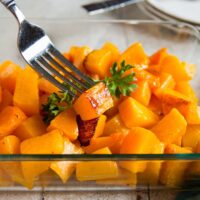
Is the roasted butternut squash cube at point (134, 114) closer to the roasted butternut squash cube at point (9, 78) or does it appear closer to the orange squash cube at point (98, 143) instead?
the orange squash cube at point (98, 143)

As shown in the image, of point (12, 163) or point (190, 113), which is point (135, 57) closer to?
point (190, 113)

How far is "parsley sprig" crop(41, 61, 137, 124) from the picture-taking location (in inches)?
47.1

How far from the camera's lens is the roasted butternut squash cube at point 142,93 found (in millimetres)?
1287

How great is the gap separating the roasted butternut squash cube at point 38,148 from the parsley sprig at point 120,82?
0.70ft

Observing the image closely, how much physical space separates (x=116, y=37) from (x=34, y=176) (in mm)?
795

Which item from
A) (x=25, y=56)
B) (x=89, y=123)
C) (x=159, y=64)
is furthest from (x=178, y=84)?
(x=25, y=56)

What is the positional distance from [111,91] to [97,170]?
265mm

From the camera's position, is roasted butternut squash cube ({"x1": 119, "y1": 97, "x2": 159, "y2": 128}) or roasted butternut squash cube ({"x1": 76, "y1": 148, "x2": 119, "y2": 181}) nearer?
roasted butternut squash cube ({"x1": 76, "y1": 148, "x2": 119, "y2": 181})

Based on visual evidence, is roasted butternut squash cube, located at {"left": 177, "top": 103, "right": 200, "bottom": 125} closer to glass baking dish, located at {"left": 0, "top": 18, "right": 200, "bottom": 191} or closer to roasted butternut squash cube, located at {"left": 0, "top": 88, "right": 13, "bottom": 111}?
glass baking dish, located at {"left": 0, "top": 18, "right": 200, "bottom": 191}

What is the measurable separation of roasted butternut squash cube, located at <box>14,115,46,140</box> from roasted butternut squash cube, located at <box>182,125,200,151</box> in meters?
0.39

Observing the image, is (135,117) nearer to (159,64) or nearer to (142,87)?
(142,87)

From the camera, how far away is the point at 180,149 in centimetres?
117

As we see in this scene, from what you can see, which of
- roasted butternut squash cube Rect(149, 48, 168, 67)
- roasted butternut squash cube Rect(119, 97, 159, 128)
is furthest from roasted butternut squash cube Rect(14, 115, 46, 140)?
roasted butternut squash cube Rect(149, 48, 168, 67)

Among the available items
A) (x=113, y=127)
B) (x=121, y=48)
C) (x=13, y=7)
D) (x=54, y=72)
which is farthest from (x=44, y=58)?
(x=121, y=48)
